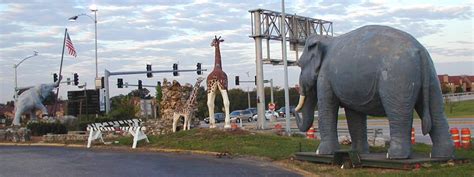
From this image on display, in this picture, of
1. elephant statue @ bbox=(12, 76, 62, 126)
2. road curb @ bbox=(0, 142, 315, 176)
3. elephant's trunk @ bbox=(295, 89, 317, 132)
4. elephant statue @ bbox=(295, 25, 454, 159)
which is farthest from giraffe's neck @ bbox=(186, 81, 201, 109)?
elephant statue @ bbox=(12, 76, 62, 126)

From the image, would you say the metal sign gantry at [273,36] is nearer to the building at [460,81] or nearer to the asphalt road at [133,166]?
the asphalt road at [133,166]

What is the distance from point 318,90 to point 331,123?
83 cm

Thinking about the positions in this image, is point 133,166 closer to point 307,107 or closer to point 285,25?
point 307,107

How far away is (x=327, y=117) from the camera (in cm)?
1411

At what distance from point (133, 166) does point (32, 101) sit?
32.0 metres

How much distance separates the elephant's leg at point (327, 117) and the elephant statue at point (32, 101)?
3452cm

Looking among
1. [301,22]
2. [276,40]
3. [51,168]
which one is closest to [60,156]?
[51,168]

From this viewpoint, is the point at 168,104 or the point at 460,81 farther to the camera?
the point at 460,81

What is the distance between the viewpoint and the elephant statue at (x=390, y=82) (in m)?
12.0

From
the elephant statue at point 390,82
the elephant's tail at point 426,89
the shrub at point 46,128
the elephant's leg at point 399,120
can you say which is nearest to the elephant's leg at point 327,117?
the elephant statue at point 390,82

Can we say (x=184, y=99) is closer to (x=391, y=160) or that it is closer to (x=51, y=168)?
(x=51, y=168)

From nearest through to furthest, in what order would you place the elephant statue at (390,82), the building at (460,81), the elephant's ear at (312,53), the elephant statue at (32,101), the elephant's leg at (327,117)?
the elephant statue at (390,82)
the elephant's leg at (327,117)
the elephant's ear at (312,53)
the elephant statue at (32,101)
the building at (460,81)

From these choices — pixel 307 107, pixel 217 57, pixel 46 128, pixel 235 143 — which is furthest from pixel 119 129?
pixel 307 107

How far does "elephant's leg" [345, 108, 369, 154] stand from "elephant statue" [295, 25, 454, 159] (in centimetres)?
66
